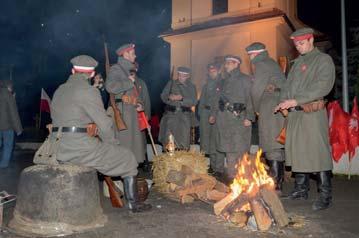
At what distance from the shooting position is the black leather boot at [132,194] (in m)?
5.46

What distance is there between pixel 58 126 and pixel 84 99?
0.47m

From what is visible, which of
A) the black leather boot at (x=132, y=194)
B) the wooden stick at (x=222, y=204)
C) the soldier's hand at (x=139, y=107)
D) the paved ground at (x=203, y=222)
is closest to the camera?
the paved ground at (x=203, y=222)

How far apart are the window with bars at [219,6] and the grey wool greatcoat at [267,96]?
10761 millimetres

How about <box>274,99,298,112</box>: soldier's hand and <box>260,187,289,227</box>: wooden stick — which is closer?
<box>260,187,289,227</box>: wooden stick

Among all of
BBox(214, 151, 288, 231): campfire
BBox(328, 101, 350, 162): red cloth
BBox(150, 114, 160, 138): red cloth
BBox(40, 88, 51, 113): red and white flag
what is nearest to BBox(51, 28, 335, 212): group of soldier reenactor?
BBox(214, 151, 288, 231): campfire

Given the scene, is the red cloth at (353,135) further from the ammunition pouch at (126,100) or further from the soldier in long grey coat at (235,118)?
the ammunition pouch at (126,100)

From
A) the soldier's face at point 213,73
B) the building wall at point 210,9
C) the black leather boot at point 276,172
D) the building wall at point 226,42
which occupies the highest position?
the building wall at point 210,9

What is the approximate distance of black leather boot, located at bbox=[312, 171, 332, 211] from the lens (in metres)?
5.53

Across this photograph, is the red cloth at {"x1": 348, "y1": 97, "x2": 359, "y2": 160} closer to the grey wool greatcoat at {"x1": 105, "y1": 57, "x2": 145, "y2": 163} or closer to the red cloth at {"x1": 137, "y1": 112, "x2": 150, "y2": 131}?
the red cloth at {"x1": 137, "y1": 112, "x2": 150, "y2": 131}

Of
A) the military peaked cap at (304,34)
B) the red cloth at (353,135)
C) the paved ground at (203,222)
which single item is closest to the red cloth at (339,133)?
the red cloth at (353,135)

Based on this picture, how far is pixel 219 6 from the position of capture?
16.9 meters

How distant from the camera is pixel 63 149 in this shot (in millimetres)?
4828

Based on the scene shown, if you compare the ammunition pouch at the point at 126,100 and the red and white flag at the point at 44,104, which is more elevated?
the red and white flag at the point at 44,104

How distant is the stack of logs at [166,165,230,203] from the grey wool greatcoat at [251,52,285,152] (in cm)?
106
